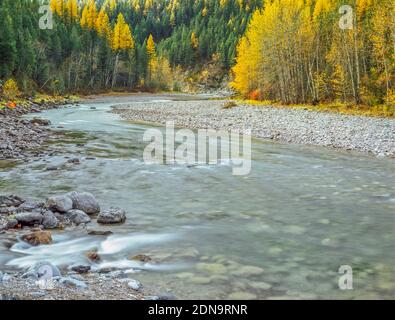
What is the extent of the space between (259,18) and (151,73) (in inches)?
2250

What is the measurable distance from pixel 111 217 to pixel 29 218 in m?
1.47

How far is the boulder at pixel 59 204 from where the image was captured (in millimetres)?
8164

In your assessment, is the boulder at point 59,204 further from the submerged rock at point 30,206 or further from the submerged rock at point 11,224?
the submerged rock at point 11,224

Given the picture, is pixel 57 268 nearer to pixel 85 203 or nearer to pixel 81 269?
pixel 81 269

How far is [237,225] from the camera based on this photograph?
791cm

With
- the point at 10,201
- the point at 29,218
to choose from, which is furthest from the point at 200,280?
the point at 10,201

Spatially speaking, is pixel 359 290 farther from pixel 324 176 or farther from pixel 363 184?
pixel 324 176

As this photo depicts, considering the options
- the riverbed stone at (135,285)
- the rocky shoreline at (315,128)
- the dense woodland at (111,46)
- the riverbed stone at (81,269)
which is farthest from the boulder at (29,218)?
the dense woodland at (111,46)

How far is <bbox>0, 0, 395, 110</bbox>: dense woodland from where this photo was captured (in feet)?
115

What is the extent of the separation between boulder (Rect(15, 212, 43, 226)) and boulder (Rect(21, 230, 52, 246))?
2.67 feet

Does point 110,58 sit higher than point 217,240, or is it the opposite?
point 110,58

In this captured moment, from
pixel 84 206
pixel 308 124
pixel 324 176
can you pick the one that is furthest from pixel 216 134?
pixel 84 206

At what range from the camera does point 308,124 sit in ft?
83.5

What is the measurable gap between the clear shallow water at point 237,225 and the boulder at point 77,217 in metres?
0.42
